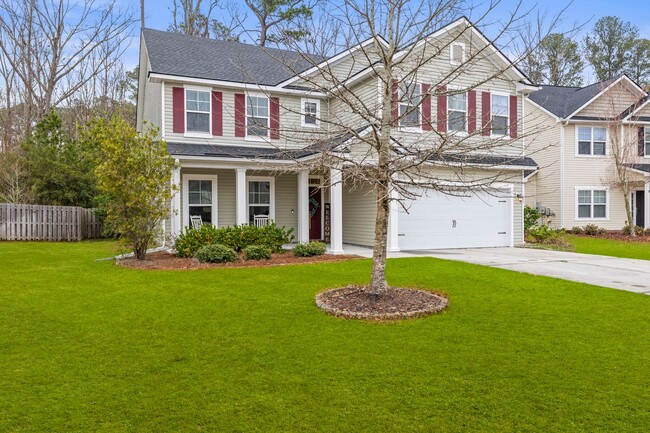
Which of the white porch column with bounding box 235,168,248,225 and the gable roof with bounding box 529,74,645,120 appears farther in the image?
the gable roof with bounding box 529,74,645,120

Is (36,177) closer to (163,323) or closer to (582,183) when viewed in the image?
(163,323)

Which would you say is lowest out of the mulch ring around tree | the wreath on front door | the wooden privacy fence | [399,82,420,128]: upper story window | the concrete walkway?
the mulch ring around tree

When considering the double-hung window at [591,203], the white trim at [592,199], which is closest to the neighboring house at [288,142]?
the white trim at [592,199]

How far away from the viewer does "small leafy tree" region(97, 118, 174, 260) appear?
1094 centimetres

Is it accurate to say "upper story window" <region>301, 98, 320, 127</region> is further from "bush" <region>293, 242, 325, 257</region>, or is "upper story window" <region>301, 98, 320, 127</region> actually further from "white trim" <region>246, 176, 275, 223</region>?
"bush" <region>293, 242, 325, 257</region>

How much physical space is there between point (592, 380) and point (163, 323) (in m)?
4.68

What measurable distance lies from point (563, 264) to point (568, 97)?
54.0ft

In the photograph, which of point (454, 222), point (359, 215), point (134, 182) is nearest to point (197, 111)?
Answer: point (134, 182)

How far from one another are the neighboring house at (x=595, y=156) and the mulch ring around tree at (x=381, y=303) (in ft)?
56.5

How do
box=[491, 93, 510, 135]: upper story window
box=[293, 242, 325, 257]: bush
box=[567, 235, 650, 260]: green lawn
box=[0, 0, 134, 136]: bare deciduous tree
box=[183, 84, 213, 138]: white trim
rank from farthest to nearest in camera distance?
1. box=[0, 0, 134, 136]: bare deciduous tree
2. box=[491, 93, 510, 135]: upper story window
3. box=[183, 84, 213, 138]: white trim
4. box=[567, 235, 650, 260]: green lawn
5. box=[293, 242, 325, 257]: bush

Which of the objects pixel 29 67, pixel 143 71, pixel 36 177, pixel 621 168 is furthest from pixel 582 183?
pixel 29 67

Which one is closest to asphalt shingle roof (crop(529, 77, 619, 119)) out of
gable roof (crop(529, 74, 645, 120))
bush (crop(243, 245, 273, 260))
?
gable roof (crop(529, 74, 645, 120))

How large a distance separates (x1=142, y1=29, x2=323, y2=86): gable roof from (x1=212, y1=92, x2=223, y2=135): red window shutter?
0.63 meters

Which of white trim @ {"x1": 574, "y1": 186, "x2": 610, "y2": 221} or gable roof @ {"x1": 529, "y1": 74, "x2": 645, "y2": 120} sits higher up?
gable roof @ {"x1": 529, "y1": 74, "x2": 645, "y2": 120}
